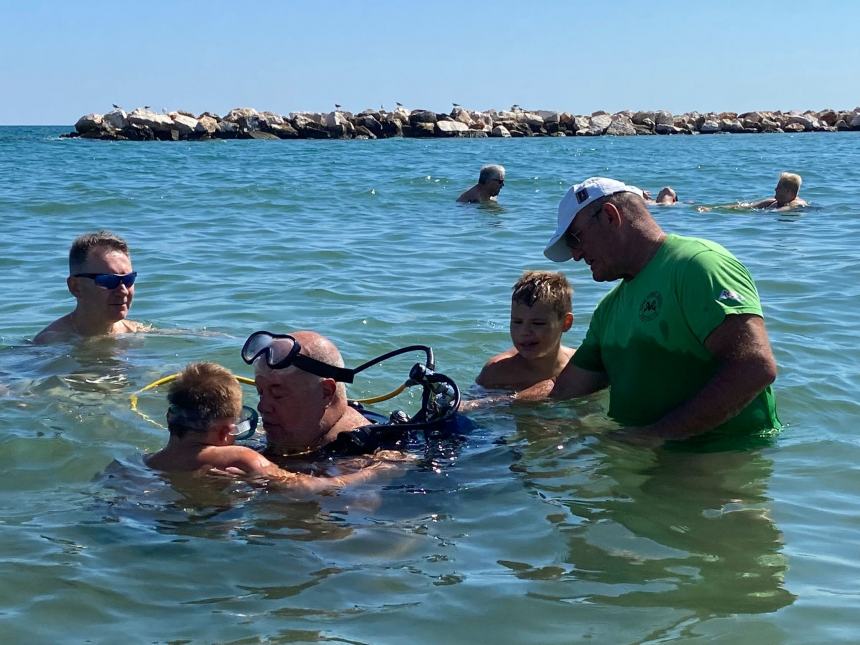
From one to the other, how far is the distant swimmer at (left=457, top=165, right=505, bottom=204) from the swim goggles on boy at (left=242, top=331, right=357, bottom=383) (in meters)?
13.6

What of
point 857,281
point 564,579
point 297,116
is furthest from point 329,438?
point 297,116

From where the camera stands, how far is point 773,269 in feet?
37.6

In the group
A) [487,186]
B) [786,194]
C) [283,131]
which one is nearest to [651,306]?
[786,194]

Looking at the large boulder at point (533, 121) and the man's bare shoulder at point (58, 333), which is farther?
the large boulder at point (533, 121)

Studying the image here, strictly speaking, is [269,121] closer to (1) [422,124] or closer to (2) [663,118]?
(1) [422,124]

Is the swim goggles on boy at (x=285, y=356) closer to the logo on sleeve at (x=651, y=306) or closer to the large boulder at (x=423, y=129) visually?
the logo on sleeve at (x=651, y=306)

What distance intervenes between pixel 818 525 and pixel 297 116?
64.6 metres

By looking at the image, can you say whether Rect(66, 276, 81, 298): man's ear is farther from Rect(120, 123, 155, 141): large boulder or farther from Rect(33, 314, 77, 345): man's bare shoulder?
Rect(120, 123, 155, 141): large boulder

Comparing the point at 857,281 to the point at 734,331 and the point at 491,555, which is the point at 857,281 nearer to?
the point at 734,331

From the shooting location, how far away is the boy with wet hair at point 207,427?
4578 mm

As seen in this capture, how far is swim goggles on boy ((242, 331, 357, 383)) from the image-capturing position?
4.89m

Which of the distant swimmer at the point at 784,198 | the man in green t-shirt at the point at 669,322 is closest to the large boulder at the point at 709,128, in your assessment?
the distant swimmer at the point at 784,198

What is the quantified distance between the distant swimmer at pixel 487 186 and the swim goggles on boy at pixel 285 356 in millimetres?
13617

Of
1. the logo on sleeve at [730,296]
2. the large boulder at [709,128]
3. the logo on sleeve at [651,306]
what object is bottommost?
the logo on sleeve at [651,306]
